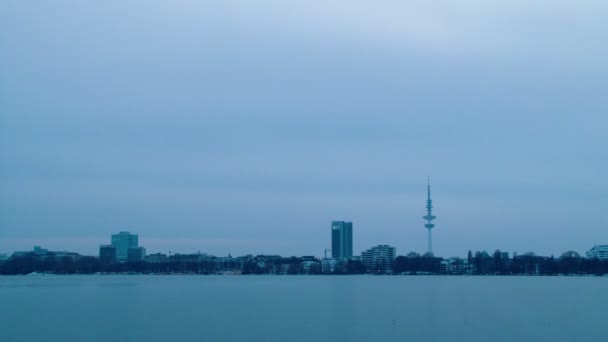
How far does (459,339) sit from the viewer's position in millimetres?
35469

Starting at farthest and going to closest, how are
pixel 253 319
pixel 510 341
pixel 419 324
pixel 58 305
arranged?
pixel 58 305 < pixel 253 319 < pixel 419 324 < pixel 510 341

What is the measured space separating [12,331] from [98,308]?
16566mm

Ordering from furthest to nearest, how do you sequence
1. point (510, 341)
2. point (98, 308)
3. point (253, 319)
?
point (98, 308), point (253, 319), point (510, 341)

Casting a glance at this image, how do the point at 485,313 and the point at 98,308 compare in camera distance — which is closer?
the point at 485,313

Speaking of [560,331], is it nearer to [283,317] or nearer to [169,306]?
A: [283,317]

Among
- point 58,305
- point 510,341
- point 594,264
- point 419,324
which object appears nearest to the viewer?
point 510,341

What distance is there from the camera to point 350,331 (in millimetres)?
38812

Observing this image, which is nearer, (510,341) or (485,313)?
(510,341)

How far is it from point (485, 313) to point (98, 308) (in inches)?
1106

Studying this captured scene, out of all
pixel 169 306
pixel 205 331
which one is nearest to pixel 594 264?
pixel 169 306

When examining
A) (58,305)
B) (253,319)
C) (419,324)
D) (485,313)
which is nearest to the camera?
(419,324)

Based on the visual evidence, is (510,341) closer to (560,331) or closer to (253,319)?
(560,331)

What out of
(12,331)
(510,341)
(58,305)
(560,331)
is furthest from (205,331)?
(58,305)

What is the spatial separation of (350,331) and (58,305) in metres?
30.9
